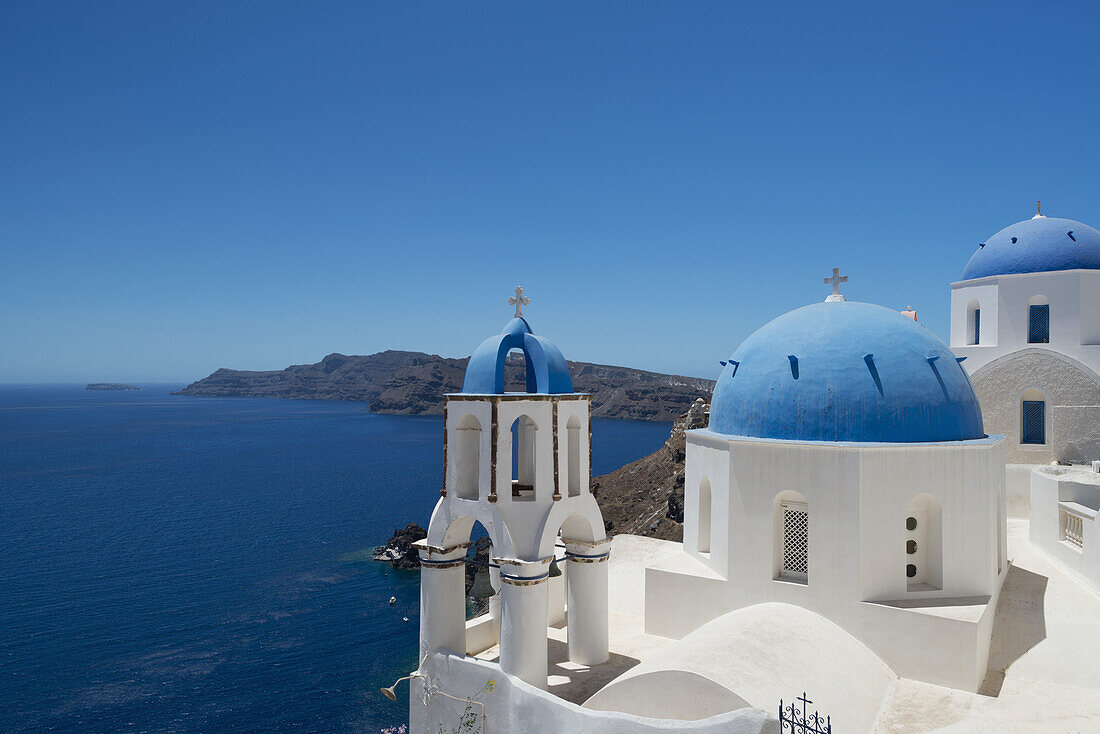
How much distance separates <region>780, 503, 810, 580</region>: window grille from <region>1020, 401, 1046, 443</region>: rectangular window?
1005 cm

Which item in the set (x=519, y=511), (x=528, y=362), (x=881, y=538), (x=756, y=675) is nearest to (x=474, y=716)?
(x=519, y=511)

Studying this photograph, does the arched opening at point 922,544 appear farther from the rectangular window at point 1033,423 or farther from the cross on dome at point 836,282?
the rectangular window at point 1033,423

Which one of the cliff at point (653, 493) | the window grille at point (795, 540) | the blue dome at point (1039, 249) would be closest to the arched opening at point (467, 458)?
the window grille at point (795, 540)

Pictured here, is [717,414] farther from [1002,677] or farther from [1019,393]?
[1019,393]

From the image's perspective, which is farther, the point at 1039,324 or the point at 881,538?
the point at 1039,324

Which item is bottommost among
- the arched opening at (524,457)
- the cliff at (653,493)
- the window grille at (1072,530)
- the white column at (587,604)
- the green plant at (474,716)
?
the cliff at (653,493)

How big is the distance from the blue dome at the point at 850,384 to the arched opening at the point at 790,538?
1116 mm

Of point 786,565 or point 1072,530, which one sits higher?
point 1072,530

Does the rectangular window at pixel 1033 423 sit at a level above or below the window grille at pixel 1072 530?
above

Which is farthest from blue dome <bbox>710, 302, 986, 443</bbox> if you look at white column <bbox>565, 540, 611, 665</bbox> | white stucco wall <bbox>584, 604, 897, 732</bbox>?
white column <bbox>565, 540, 611, 665</bbox>

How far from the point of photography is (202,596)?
3603 cm

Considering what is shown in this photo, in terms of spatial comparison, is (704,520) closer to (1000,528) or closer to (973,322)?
(1000,528)

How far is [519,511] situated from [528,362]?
244cm

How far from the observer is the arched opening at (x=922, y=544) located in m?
11.1
